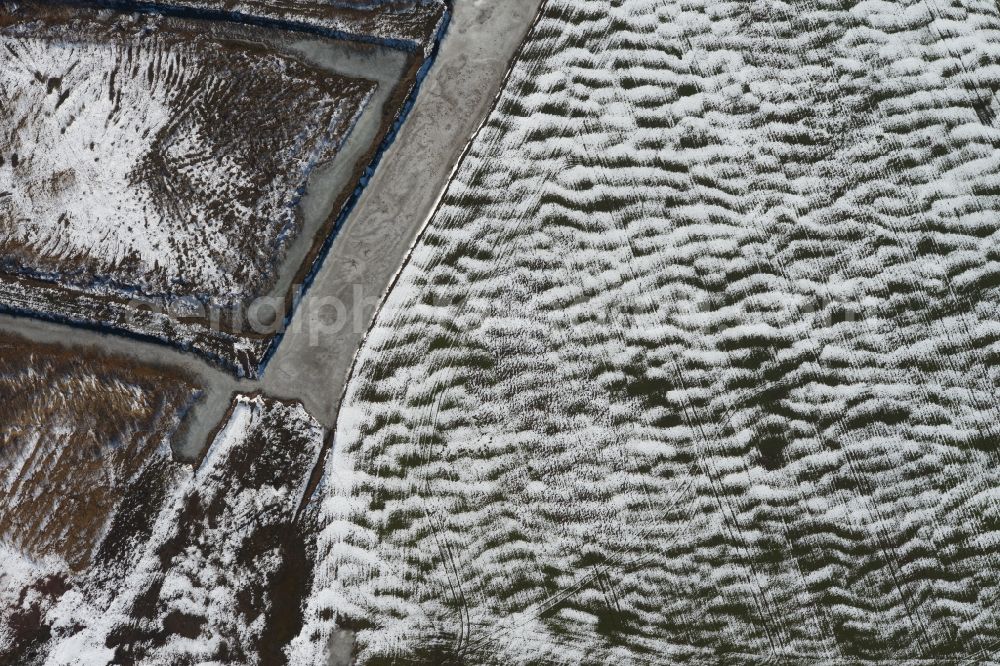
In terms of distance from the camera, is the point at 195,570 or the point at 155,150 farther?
the point at 155,150

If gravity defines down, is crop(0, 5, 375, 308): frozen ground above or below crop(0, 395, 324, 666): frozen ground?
above

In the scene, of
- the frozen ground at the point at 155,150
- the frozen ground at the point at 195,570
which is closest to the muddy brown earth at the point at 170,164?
the frozen ground at the point at 155,150

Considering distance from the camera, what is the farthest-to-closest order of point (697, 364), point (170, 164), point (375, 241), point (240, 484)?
1. point (170, 164)
2. point (375, 241)
3. point (240, 484)
4. point (697, 364)

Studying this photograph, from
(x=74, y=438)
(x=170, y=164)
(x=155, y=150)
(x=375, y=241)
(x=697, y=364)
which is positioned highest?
(x=155, y=150)

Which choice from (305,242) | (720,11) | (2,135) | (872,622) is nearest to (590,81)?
(720,11)

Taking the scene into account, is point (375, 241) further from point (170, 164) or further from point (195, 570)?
point (195, 570)

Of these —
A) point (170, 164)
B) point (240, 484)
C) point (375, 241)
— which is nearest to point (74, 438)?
point (240, 484)

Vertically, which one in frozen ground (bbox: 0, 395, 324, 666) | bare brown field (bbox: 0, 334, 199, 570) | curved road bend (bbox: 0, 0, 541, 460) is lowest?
frozen ground (bbox: 0, 395, 324, 666)

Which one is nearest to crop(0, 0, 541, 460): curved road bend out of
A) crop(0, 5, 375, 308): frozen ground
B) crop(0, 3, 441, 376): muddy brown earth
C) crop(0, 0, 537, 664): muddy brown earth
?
crop(0, 0, 537, 664): muddy brown earth

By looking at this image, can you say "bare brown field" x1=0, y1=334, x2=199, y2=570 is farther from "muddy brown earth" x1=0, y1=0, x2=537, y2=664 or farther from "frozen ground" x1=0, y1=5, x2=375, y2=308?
"frozen ground" x1=0, y1=5, x2=375, y2=308
